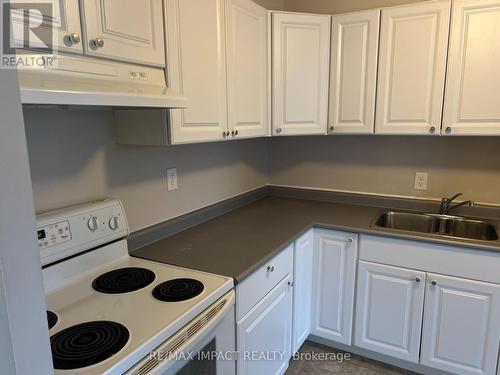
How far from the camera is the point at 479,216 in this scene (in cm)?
217

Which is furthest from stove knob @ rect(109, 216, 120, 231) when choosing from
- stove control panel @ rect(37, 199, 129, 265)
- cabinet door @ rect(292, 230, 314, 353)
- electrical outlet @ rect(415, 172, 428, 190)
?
electrical outlet @ rect(415, 172, 428, 190)

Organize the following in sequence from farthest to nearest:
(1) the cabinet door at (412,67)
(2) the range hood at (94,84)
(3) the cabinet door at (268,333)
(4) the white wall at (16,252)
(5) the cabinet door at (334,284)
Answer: (5) the cabinet door at (334,284) → (1) the cabinet door at (412,67) → (3) the cabinet door at (268,333) → (2) the range hood at (94,84) → (4) the white wall at (16,252)

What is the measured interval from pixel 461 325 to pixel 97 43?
2134 mm

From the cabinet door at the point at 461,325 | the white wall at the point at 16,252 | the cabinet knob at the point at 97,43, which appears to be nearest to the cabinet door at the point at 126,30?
the cabinet knob at the point at 97,43

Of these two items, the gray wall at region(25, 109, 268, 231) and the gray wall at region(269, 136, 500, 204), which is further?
the gray wall at region(269, 136, 500, 204)

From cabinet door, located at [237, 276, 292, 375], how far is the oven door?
0.09m

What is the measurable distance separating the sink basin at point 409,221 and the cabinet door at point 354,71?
1.98 feet

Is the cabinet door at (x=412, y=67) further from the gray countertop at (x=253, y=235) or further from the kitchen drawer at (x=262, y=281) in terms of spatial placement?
the kitchen drawer at (x=262, y=281)

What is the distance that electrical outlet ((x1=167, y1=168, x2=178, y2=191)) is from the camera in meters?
1.86

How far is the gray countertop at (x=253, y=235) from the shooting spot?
1526mm

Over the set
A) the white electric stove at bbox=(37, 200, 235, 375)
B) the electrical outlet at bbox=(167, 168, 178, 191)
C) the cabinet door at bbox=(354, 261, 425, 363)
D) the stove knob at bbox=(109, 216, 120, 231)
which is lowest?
the cabinet door at bbox=(354, 261, 425, 363)

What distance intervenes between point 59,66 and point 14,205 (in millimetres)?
684

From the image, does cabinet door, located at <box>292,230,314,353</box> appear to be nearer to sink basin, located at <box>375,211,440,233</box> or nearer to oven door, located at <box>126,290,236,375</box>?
sink basin, located at <box>375,211,440,233</box>

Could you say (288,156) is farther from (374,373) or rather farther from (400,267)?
(374,373)
